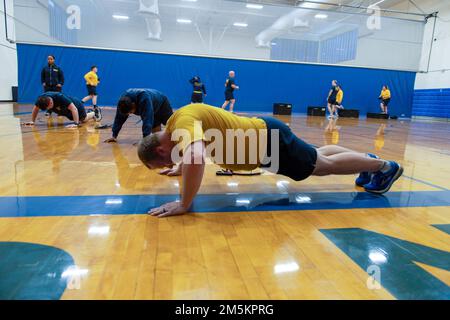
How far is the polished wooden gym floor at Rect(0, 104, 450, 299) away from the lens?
111 cm

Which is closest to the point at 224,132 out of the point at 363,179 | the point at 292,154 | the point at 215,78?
the point at 292,154

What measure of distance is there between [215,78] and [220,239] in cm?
1429

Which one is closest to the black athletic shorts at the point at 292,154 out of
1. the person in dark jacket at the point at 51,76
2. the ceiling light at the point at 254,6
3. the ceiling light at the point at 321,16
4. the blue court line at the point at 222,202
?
the blue court line at the point at 222,202

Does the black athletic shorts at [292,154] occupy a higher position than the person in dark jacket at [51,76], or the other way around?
the person in dark jacket at [51,76]

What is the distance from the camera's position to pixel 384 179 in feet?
7.50

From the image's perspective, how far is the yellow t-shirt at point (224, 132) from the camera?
1.68m

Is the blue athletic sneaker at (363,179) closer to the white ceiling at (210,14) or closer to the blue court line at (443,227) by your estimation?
the blue court line at (443,227)

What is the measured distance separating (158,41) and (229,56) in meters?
3.36

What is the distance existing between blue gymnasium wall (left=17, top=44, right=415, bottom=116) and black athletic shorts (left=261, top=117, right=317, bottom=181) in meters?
13.6

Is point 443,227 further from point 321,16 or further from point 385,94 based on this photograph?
point 321,16

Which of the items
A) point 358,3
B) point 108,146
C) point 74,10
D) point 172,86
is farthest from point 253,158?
point 358,3

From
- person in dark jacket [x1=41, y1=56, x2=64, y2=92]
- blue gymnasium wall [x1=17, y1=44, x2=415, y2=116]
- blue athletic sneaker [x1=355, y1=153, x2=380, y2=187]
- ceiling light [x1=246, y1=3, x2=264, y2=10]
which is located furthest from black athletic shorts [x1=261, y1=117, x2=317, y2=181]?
ceiling light [x1=246, y1=3, x2=264, y2=10]

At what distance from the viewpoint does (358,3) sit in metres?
16.9

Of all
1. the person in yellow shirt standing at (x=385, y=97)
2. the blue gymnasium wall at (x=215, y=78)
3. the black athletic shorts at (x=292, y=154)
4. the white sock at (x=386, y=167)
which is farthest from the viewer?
the person in yellow shirt standing at (x=385, y=97)
